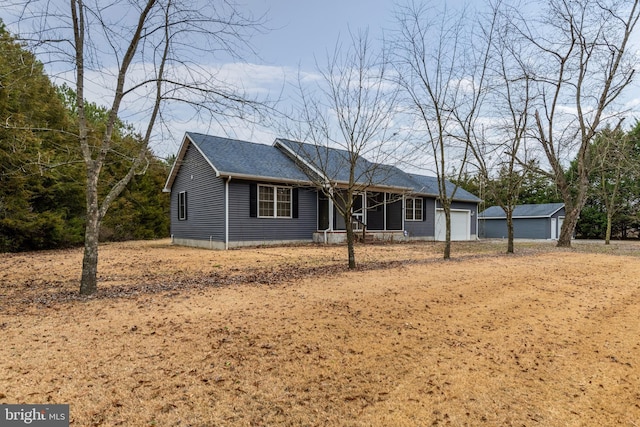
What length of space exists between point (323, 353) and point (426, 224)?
18.1 metres

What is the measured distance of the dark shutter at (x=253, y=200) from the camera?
14.1m

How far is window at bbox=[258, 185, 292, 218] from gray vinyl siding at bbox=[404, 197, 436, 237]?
7384mm

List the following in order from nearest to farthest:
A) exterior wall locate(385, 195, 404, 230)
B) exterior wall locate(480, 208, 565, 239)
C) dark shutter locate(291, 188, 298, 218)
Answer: dark shutter locate(291, 188, 298, 218)
exterior wall locate(385, 195, 404, 230)
exterior wall locate(480, 208, 565, 239)

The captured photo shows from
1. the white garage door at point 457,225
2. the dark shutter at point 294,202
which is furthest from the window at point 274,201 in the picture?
the white garage door at point 457,225

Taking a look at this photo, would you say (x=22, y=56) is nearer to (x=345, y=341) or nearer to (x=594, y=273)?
(x=345, y=341)

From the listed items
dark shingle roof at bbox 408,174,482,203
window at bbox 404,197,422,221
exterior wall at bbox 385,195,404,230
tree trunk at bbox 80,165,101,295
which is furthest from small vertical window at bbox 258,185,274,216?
tree trunk at bbox 80,165,101,295

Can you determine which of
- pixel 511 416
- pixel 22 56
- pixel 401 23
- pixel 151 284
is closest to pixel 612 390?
pixel 511 416

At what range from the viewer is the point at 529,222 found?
29.1m

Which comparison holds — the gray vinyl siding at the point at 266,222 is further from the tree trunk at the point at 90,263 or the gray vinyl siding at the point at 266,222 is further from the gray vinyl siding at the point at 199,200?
the tree trunk at the point at 90,263

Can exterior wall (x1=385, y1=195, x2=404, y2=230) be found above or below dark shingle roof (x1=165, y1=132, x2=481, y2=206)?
below

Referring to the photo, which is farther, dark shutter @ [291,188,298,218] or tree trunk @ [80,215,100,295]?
dark shutter @ [291,188,298,218]

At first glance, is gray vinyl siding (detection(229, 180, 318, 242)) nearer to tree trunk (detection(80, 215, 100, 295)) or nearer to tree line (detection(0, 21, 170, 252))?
tree line (detection(0, 21, 170, 252))

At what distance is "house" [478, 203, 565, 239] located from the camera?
27.7m

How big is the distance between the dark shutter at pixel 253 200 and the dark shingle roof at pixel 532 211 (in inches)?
918
